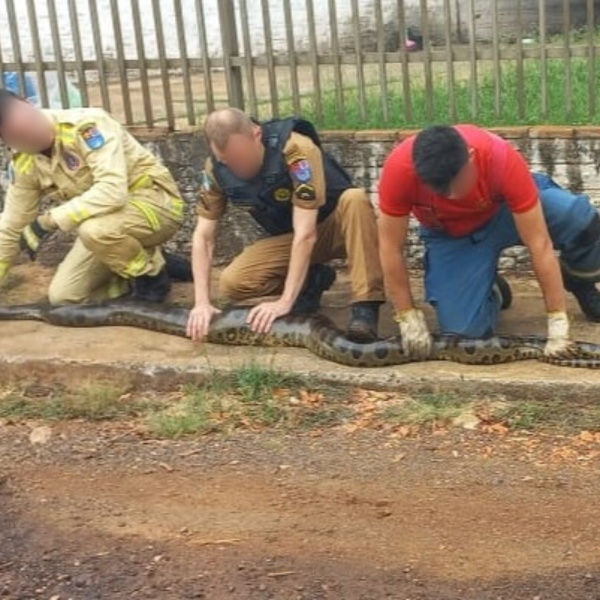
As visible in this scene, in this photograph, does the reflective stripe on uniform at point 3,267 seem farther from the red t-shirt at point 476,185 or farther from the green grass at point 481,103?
the red t-shirt at point 476,185

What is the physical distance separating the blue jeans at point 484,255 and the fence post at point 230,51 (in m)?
2.14

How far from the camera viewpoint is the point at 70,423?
18.2 feet

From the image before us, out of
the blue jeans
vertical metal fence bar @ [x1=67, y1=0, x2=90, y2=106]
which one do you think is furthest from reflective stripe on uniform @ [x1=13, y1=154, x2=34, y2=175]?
the blue jeans

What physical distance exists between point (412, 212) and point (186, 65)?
8.24ft

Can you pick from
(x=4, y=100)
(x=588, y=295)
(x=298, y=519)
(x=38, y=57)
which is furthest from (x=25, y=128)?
(x=588, y=295)

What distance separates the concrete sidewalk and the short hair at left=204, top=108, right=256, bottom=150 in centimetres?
111

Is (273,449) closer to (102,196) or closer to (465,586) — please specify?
(465,586)

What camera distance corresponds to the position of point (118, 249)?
6383 millimetres

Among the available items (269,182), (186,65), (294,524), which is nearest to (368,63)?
(186,65)

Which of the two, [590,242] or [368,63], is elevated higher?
[368,63]

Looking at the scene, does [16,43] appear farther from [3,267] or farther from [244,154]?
[244,154]

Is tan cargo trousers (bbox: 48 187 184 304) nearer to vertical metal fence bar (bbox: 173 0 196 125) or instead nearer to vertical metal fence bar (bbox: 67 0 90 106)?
vertical metal fence bar (bbox: 173 0 196 125)

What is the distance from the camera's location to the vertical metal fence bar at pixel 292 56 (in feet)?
23.2

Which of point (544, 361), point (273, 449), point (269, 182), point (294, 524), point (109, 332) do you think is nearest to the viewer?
point (294, 524)
